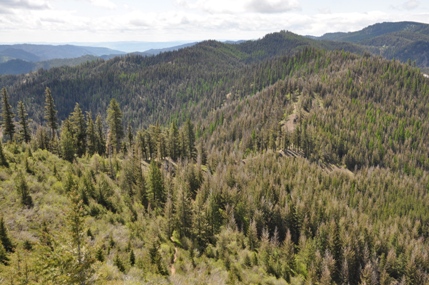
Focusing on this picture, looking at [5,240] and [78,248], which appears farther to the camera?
[5,240]

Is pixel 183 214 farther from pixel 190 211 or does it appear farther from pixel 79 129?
pixel 79 129

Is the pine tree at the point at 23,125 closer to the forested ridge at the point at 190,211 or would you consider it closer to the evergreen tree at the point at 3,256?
the forested ridge at the point at 190,211

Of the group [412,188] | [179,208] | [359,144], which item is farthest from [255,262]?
[359,144]

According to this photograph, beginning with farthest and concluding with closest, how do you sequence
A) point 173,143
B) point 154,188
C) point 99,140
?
1. point 173,143
2. point 99,140
3. point 154,188

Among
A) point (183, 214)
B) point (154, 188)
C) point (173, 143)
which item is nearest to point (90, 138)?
point (173, 143)

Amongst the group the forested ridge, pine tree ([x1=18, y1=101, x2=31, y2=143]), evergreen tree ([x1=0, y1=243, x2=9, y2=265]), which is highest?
pine tree ([x1=18, y1=101, x2=31, y2=143])

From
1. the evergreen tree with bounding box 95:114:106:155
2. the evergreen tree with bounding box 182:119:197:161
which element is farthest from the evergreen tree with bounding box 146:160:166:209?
the evergreen tree with bounding box 182:119:197:161

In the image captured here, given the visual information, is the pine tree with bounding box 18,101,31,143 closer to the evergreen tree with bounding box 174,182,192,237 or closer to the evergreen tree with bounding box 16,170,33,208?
the evergreen tree with bounding box 16,170,33,208

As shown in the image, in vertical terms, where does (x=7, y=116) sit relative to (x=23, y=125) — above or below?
above

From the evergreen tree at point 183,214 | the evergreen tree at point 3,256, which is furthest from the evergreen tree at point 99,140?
the evergreen tree at point 3,256
